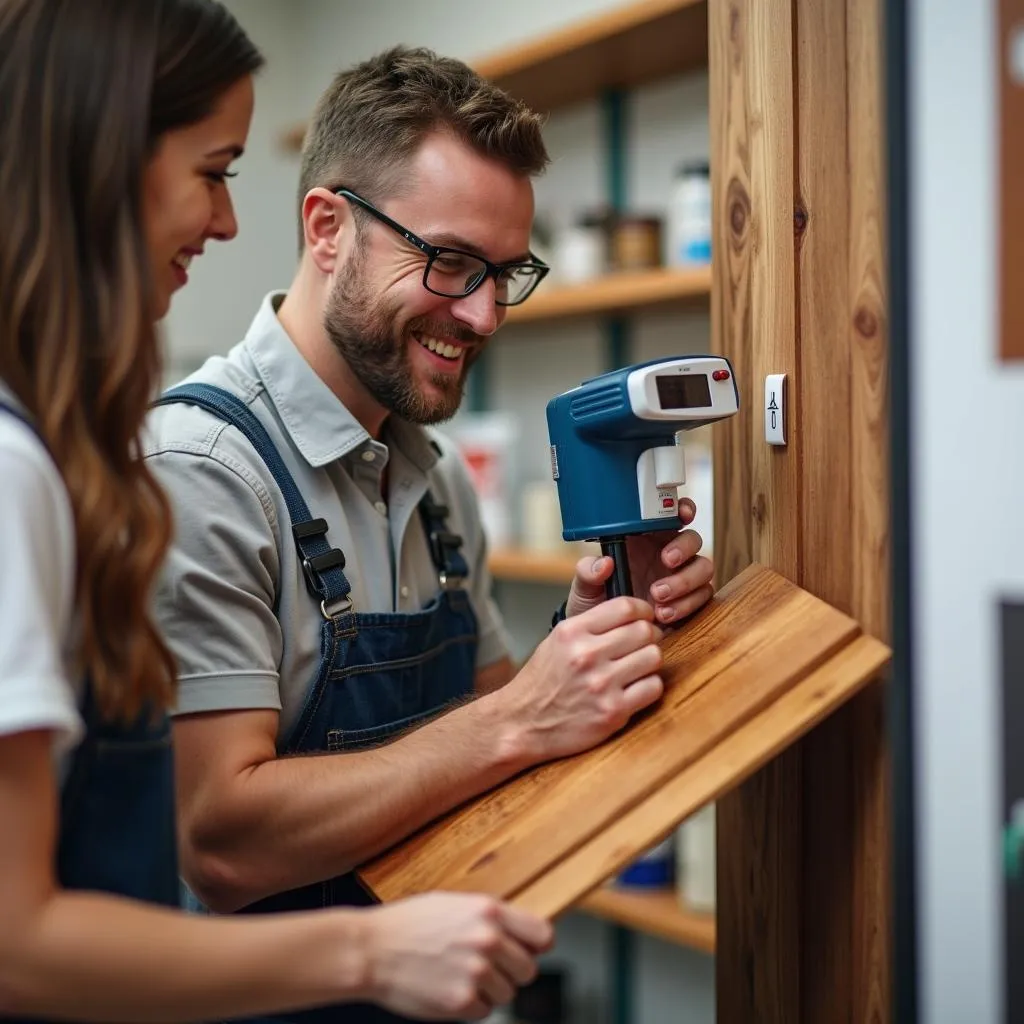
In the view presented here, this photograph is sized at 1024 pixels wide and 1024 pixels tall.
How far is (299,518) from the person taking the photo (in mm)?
1335

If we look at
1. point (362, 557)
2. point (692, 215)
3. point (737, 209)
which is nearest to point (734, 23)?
point (737, 209)

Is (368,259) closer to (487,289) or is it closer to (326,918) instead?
(487,289)

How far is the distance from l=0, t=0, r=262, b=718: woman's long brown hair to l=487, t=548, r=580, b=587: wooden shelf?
1.60m

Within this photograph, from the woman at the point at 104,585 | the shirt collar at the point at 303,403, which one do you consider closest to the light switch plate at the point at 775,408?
the shirt collar at the point at 303,403

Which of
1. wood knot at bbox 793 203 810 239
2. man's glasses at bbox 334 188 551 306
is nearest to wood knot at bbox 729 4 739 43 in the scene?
wood knot at bbox 793 203 810 239

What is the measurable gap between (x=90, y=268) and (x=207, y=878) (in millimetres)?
671

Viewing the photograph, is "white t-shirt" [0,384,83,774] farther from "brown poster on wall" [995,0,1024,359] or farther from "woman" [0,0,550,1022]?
"brown poster on wall" [995,0,1024,359]

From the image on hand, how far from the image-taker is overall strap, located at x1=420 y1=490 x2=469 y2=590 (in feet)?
5.24

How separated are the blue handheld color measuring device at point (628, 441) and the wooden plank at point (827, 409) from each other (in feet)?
0.34

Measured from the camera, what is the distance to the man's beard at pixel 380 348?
1438 millimetres

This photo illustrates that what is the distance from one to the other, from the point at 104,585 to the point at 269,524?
455mm

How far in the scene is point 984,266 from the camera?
0.97 m

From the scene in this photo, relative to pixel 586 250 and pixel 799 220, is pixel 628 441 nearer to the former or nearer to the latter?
pixel 799 220

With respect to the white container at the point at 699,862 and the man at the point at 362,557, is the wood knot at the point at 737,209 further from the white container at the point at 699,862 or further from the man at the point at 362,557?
the white container at the point at 699,862
